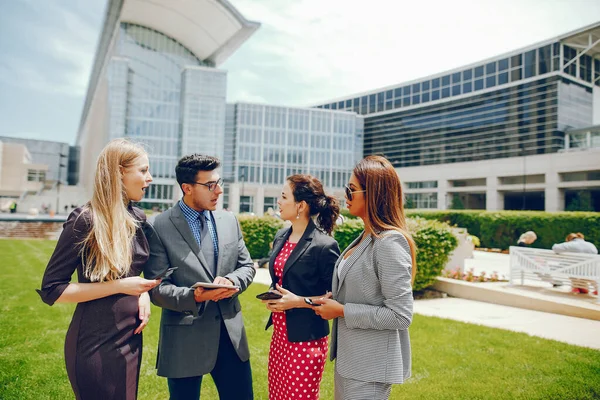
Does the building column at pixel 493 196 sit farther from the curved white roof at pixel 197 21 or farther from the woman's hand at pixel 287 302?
the woman's hand at pixel 287 302

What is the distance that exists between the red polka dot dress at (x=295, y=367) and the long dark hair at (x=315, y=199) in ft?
2.84

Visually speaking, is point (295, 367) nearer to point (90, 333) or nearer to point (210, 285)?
point (210, 285)

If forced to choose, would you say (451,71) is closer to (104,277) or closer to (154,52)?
(154,52)

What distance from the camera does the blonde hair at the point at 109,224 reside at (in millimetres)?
2031

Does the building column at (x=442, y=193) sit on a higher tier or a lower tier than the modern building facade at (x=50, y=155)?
lower

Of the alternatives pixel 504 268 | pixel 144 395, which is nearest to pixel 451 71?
pixel 504 268

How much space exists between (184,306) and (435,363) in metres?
3.49

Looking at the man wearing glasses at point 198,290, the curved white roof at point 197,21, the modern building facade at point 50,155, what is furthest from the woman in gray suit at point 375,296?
the modern building facade at point 50,155

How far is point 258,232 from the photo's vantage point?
560 inches

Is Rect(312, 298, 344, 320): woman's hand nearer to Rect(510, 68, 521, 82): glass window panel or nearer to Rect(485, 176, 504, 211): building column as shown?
Rect(485, 176, 504, 211): building column

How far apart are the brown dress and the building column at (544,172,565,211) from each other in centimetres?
5041

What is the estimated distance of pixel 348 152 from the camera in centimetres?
7225

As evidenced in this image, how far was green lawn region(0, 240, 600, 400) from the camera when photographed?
393 centimetres

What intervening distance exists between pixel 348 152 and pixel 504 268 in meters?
59.7
